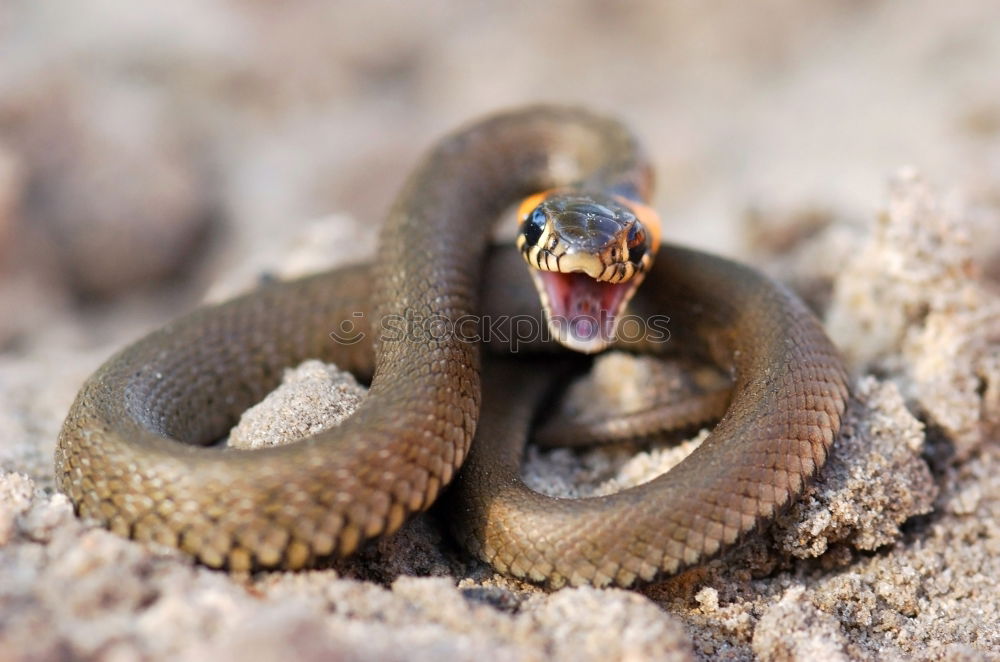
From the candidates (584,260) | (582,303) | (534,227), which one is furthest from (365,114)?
(584,260)

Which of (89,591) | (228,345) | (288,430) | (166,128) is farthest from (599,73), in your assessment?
(89,591)

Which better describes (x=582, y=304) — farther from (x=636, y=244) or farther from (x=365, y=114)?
(x=365, y=114)

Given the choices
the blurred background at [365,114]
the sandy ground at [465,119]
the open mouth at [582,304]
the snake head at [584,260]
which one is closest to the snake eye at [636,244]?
the snake head at [584,260]

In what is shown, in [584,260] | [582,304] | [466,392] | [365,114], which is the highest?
[365,114]

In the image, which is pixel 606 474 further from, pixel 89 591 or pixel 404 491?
pixel 89 591

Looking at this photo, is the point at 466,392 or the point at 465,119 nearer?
the point at 466,392

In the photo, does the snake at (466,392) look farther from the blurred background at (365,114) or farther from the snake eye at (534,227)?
the blurred background at (365,114)

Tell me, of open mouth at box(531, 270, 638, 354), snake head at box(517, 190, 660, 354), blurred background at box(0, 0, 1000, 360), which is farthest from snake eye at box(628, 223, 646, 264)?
blurred background at box(0, 0, 1000, 360)

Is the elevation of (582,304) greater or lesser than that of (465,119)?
lesser
